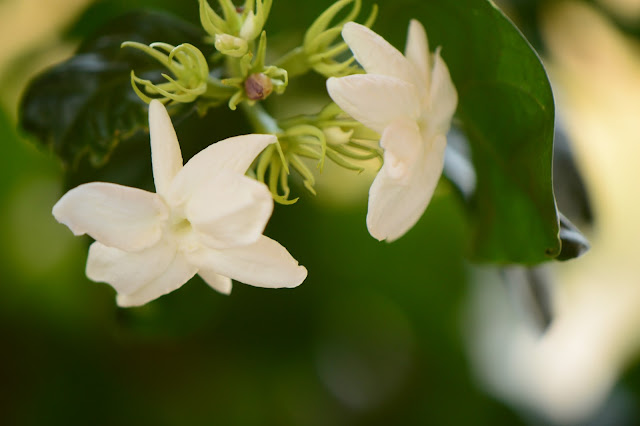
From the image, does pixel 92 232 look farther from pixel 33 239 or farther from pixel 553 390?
pixel 553 390

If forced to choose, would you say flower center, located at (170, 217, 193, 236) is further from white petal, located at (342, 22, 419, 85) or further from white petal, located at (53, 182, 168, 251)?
white petal, located at (342, 22, 419, 85)

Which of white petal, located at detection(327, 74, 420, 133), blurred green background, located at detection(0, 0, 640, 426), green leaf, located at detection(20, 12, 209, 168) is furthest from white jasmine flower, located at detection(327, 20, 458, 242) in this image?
blurred green background, located at detection(0, 0, 640, 426)

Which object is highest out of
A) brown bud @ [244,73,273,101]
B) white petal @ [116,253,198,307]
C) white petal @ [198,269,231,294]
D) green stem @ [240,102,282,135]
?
brown bud @ [244,73,273,101]

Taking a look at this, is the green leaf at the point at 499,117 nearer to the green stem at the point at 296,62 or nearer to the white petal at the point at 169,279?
the green stem at the point at 296,62

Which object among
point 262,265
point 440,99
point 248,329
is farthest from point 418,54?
point 248,329

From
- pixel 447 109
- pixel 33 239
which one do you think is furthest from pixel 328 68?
pixel 33 239

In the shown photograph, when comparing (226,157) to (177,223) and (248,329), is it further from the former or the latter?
(248,329)
